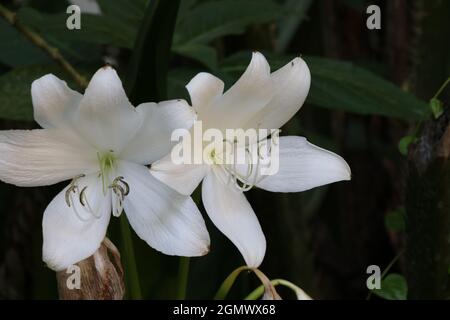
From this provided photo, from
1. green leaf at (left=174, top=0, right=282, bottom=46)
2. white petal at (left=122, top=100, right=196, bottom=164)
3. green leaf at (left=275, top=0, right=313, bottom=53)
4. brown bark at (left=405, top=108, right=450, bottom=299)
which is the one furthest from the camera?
green leaf at (left=275, top=0, right=313, bottom=53)

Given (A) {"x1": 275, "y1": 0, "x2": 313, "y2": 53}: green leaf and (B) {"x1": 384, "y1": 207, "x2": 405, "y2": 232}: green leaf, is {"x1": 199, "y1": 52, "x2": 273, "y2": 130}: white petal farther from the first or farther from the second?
(A) {"x1": 275, "y1": 0, "x2": 313, "y2": 53}: green leaf

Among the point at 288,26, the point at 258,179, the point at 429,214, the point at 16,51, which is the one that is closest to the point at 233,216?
the point at 258,179

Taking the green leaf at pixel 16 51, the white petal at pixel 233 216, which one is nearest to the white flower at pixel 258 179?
the white petal at pixel 233 216

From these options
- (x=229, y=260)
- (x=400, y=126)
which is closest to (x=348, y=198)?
(x=400, y=126)

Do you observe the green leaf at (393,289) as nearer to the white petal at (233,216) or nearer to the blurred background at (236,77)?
the blurred background at (236,77)

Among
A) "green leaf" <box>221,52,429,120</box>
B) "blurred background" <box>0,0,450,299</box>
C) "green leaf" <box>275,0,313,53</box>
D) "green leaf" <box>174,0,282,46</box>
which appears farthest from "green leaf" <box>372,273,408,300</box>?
"green leaf" <box>275,0,313,53</box>

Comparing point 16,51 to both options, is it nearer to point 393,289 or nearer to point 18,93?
point 18,93
